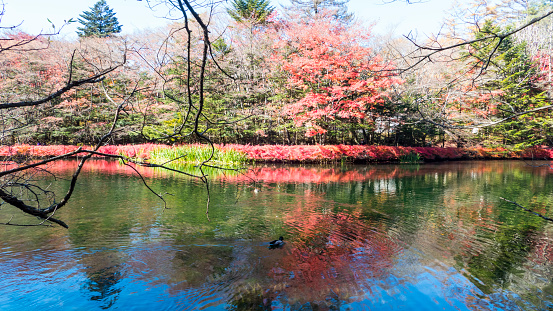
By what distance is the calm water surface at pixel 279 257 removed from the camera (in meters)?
2.88

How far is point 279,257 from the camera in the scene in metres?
3.74

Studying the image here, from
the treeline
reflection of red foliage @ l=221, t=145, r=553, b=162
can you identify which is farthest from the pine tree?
reflection of red foliage @ l=221, t=145, r=553, b=162

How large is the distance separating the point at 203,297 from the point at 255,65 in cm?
1533

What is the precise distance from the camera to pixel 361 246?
163 inches

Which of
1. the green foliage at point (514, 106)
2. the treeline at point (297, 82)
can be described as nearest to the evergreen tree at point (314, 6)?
the treeline at point (297, 82)

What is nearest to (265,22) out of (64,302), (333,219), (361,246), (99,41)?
(99,41)

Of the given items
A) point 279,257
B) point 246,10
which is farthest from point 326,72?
point 279,257

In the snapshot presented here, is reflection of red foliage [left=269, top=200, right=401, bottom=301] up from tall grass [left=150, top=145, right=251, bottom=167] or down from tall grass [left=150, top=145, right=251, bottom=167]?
down

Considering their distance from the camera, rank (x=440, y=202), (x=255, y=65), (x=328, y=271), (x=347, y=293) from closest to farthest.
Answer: (x=347, y=293), (x=328, y=271), (x=440, y=202), (x=255, y=65)

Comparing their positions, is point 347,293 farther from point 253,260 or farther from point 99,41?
point 99,41

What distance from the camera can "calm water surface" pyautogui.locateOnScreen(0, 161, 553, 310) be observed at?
9.44ft

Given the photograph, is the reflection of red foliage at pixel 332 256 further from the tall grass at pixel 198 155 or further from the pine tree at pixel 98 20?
the pine tree at pixel 98 20

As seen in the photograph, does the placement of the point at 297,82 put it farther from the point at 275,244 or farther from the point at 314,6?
the point at 275,244

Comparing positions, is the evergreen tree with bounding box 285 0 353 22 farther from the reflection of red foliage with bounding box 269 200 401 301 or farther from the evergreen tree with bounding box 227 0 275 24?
the reflection of red foliage with bounding box 269 200 401 301
